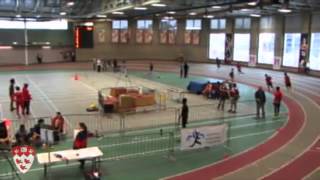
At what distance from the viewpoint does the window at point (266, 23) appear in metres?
46.7

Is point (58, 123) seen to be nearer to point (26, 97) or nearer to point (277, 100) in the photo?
point (26, 97)

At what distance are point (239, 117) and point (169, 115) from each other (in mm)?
3843

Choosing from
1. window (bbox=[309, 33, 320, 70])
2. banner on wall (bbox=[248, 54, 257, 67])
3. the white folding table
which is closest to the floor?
the white folding table

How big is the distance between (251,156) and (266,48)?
3534 centimetres

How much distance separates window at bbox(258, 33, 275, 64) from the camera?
1849 inches

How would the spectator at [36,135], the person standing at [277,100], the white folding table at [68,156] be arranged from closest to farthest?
the white folding table at [68,156], the spectator at [36,135], the person standing at [277,100]

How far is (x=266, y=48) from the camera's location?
47.7 metres

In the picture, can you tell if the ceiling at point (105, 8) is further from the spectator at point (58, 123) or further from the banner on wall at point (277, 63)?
the spectator at point (58, 123)

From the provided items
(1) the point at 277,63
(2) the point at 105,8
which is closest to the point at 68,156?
(2) the point at 105,8

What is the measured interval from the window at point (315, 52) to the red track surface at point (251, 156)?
70.2 ft

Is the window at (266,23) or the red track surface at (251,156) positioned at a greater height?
the window at (266,23)

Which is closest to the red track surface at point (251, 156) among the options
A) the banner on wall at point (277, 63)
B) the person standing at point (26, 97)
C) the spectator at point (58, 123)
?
the spectator at point (58, 123)

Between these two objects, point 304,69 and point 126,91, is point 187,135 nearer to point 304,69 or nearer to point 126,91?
point 126,91

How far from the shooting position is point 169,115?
2153 centimetres
